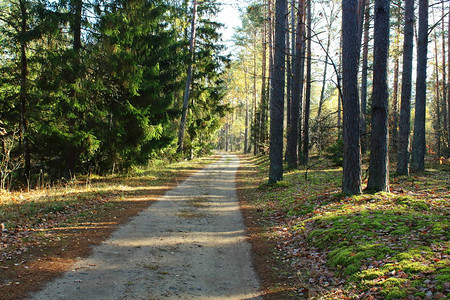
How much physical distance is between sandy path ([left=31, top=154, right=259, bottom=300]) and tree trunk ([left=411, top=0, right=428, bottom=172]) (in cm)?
1021

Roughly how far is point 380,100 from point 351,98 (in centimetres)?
77

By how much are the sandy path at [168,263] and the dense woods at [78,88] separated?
19.5 ft

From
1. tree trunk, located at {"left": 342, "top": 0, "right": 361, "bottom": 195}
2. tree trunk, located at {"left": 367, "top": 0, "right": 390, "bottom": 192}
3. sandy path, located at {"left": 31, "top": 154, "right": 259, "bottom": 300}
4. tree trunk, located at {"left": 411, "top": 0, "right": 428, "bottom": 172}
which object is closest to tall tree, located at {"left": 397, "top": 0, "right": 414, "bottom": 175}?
tree trunk, located at {"left": 411, "top": 0, "right": 428, "bottom": 172}

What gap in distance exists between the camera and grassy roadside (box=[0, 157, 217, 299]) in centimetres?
423

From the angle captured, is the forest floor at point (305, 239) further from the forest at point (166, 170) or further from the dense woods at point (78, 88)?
the dense woods at point (78, 88)

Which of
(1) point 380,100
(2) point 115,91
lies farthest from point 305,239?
(2) point 115,91

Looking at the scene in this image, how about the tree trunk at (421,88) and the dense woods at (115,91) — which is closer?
the dense woods at (115,91)

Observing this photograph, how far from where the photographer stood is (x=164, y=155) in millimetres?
21516

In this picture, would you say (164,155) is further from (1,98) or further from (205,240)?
(205,240)

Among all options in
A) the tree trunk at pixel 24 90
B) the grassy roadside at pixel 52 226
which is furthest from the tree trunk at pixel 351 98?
the tree trunk at pixel 24 90

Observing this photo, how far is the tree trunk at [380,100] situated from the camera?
7852 millimetres

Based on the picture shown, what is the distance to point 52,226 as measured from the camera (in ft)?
21.0

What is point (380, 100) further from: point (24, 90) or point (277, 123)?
point (24, 90)

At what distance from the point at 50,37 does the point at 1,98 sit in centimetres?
335
